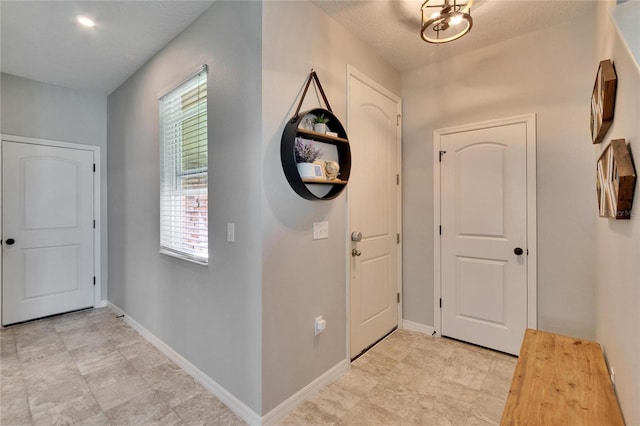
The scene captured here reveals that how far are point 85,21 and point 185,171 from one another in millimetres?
1367

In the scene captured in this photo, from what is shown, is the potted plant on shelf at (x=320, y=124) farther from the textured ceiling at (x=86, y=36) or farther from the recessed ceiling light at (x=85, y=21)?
the recessed ceiling light at (x=85, y=21)

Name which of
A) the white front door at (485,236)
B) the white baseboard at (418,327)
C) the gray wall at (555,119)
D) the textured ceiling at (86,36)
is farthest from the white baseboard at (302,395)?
the textured ceiling at (86,36)

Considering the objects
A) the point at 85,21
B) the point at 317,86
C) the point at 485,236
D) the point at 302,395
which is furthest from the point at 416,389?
the point at 85,21

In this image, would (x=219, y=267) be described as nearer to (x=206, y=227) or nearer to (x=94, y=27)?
(x=206, y=227)

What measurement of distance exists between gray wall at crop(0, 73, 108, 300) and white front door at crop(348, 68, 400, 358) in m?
3.40

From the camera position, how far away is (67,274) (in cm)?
366

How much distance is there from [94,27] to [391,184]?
290cm

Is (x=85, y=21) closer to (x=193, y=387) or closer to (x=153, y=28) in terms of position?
(x=153, y=28)

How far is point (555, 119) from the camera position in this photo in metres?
2.37

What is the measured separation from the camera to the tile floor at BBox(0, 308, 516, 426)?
1.87 metres

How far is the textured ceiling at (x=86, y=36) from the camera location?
85.7 inches

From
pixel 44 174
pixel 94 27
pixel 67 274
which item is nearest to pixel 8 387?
pixel 67 274

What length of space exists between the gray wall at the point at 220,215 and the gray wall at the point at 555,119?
2001 mm

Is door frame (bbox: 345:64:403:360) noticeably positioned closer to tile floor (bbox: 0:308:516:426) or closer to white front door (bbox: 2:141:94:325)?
tile floor (bbox: 0:308:516:426)
